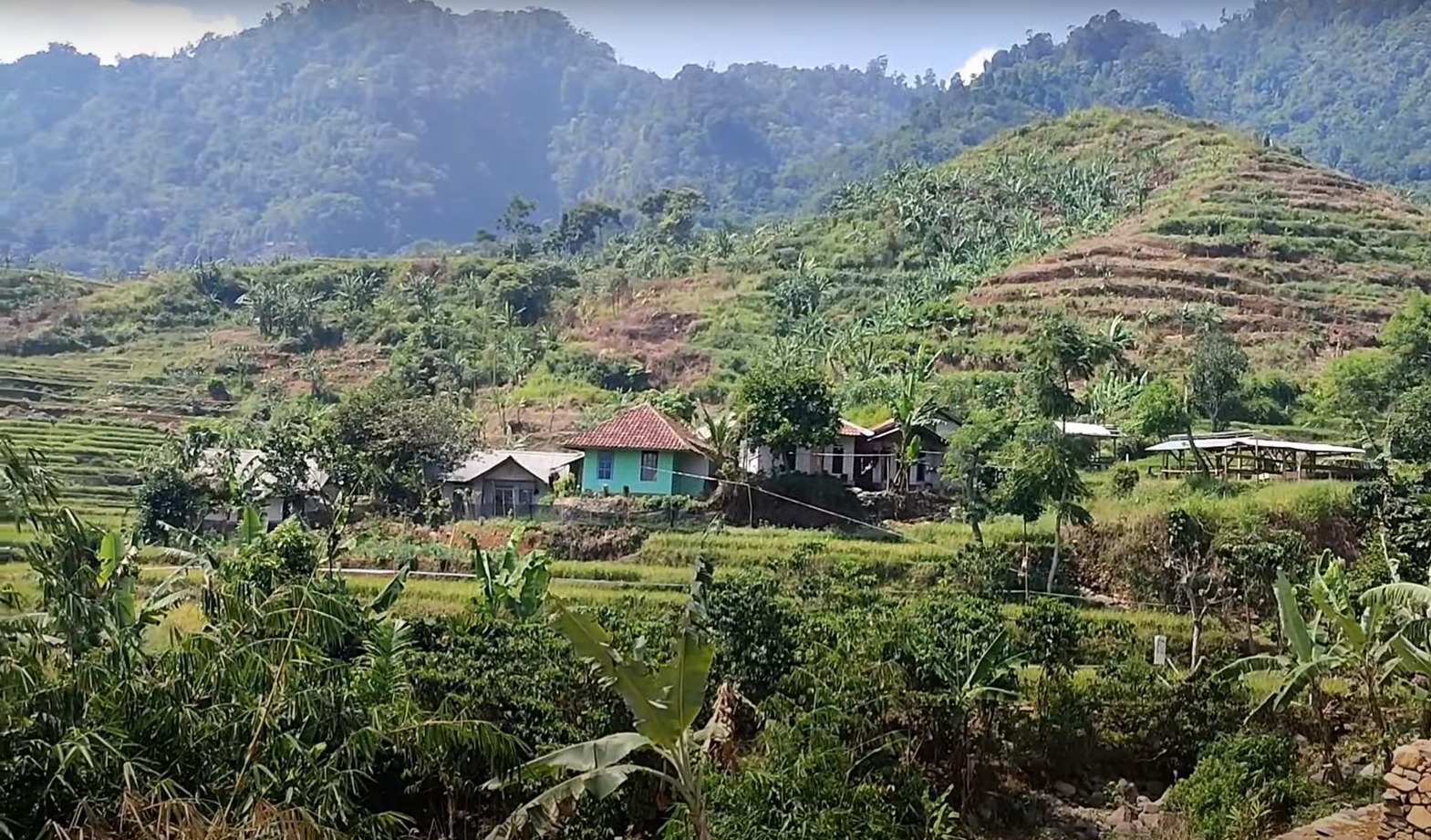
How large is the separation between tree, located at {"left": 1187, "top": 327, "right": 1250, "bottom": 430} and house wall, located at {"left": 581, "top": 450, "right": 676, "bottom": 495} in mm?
13216

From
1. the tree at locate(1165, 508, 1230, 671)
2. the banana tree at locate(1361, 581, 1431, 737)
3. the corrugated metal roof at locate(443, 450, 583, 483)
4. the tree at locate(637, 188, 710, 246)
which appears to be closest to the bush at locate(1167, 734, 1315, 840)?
the banana tree at locate(1361, 581, 1431, 737)

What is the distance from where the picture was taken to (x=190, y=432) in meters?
30.1

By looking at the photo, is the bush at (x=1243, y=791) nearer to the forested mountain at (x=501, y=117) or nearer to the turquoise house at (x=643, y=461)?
the turquoise house at (x=643, y=461)

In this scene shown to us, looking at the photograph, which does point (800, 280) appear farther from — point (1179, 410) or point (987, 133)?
point (987, 133)

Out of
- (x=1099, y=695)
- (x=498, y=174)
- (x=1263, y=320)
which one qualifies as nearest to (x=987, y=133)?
(x=498, y=174)

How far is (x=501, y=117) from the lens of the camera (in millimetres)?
150125

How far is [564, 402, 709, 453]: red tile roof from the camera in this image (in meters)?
27.0

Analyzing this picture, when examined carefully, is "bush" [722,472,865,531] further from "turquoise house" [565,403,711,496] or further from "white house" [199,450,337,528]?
"white house" [199,450,337,528]

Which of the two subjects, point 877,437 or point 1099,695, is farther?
point 877,437

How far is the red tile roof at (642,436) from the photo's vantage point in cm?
2699

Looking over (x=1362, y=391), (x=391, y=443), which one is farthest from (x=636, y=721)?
(x=1362, y=391)

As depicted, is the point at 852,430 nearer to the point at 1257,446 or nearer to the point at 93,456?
the point at 1257,446

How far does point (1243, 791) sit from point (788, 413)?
14.8 meters

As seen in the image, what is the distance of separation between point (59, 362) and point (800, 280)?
26.5 meters
